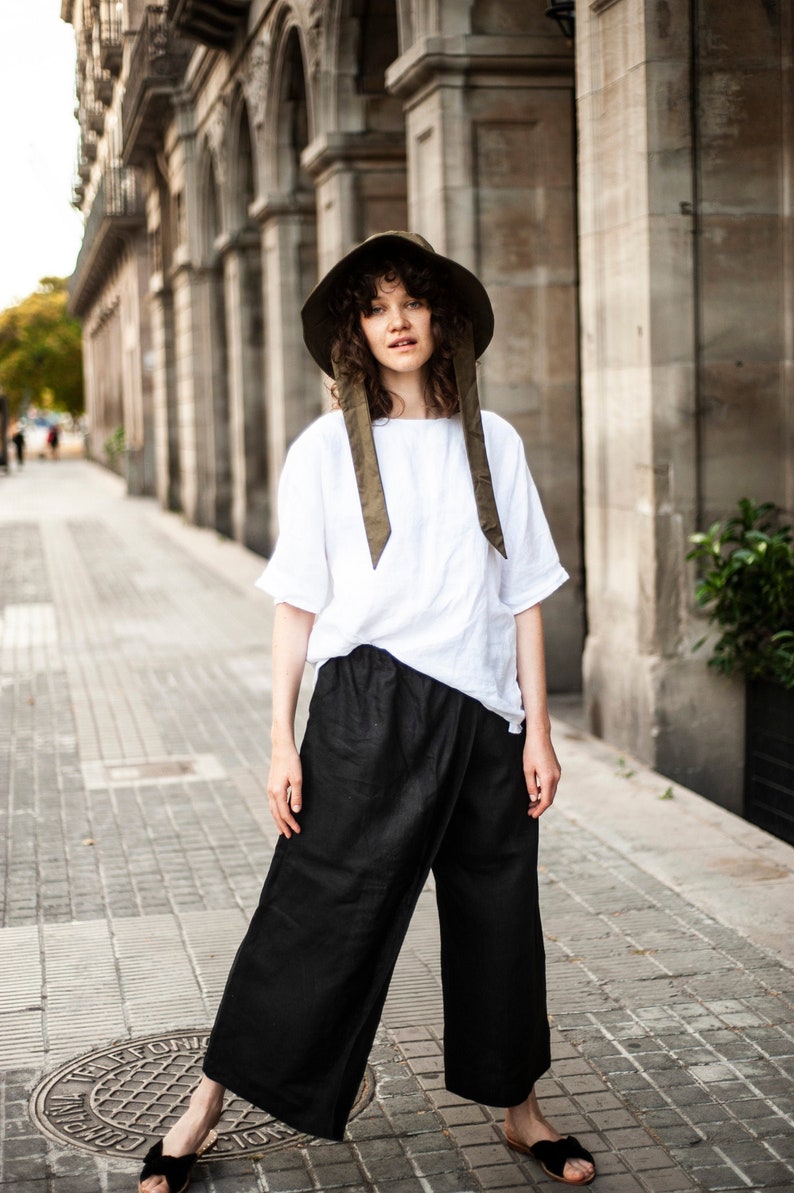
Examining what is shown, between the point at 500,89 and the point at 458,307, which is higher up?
the point at 500,89

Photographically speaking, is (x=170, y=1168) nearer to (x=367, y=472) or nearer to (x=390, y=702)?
(x=390, y=702)

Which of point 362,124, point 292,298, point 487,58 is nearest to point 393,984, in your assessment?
point 487,58

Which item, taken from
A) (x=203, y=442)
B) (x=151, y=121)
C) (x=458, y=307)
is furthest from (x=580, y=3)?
(x=151, y=121)

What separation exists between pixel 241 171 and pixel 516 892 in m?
18.6

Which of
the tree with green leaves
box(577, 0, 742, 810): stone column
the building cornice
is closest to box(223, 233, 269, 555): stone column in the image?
the building cornice

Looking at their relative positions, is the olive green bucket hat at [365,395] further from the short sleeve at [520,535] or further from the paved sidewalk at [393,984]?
the paved sidewalk at [393,984]

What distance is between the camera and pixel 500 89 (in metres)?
9.95

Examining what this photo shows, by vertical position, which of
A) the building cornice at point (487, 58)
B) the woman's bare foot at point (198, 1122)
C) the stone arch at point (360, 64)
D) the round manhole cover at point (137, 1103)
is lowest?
the round manhole cover at point (137, 1103)

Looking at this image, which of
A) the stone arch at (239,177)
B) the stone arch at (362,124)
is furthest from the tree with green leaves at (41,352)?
the stone arch at (362,124)

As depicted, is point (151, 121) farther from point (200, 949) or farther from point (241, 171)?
point (200, 949)

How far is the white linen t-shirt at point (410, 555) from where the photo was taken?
10.8ft

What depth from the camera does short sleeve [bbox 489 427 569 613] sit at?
3387 millimetres

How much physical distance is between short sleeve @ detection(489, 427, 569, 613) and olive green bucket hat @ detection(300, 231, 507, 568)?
0.26ft

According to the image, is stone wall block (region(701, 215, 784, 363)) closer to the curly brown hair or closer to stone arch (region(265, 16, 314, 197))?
the curly brown hair
